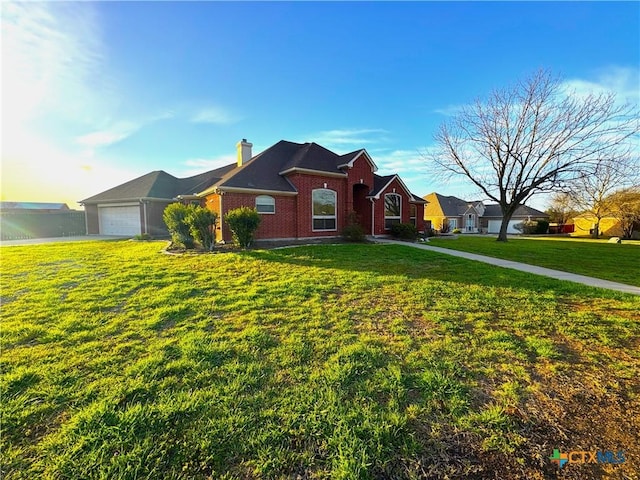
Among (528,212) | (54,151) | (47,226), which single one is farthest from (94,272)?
(528,212)

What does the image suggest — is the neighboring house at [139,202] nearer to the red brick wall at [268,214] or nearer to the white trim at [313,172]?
the red brick wall at [268,214]

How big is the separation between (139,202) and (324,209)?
1469 cm

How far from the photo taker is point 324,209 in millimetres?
15961

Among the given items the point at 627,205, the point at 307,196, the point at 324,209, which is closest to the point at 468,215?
the point at 627,205

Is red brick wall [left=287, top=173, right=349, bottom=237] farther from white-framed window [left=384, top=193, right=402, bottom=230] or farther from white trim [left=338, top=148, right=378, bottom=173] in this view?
white-framed window [left=384, top=193, right=402, bottom=230]

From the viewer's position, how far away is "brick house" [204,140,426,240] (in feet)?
46.0

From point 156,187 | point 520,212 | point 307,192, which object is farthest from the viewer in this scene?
point 520,212

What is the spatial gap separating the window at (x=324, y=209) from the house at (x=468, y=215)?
30.0m

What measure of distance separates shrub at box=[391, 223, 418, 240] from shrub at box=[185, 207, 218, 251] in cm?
1154

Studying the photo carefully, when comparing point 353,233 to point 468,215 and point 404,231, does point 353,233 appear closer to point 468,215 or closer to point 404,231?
point 404,231

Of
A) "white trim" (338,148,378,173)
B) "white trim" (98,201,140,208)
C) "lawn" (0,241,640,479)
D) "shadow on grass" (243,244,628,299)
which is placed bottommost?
"lawn" (0,241,640,479)

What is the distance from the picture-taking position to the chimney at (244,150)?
58.2ft

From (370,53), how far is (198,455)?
13.9 meters

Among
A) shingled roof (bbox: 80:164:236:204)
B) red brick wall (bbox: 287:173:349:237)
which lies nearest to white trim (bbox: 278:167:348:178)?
red brick wall (bbox: 287:173:349:237)
